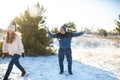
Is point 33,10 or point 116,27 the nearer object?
point 33,10

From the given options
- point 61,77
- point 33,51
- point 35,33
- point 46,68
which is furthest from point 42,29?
point 61,77

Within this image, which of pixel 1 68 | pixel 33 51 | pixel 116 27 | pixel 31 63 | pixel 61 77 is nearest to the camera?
pixel 61 77

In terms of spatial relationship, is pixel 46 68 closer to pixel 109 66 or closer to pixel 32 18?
pixel 109 66

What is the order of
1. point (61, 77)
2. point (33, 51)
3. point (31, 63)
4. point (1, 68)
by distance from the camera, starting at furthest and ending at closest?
point (33, 51), point (31, 63), point (1, 68), point (61, 77)

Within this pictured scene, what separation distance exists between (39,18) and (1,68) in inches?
215

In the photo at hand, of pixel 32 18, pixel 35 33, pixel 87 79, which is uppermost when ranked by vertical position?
pixel 32 18

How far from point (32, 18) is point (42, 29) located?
3.37 feet

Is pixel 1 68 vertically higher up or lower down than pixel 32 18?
lower down

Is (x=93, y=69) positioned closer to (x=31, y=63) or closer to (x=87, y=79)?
(x=87, y=79)

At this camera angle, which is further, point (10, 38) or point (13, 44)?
point (13, 44)

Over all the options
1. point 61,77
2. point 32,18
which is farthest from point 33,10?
point 61,77

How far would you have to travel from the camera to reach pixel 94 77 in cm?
1028

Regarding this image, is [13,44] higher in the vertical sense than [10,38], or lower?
lower

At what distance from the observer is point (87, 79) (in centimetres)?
988
